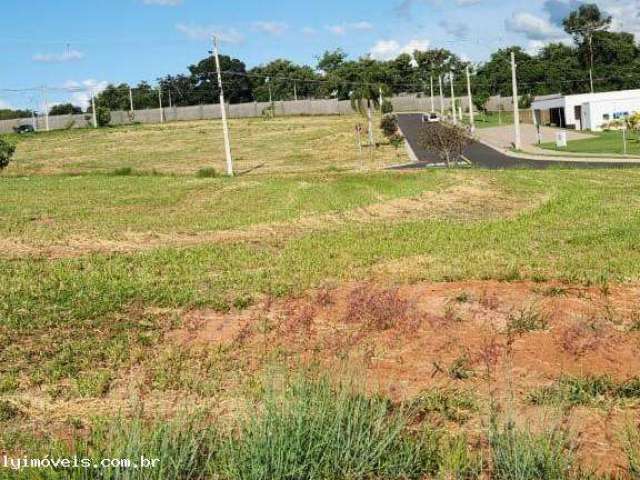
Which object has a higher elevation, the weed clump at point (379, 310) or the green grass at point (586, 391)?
the weed clump at point (379, 310)

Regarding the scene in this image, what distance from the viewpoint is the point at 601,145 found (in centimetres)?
4891

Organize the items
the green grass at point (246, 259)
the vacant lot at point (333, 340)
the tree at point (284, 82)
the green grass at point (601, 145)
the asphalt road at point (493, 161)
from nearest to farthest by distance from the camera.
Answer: the vacant lot at point (333, 340)
the green grass at point (246, 259)
the asphalt road at point (493, 161)
the green grass at point (601, 145)
the tree at point (284, 82)

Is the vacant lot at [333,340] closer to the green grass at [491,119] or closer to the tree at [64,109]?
the green grass at [491,119]

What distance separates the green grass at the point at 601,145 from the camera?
43250 millimetres

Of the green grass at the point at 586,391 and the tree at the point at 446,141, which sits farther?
the tree at the point at 446,141

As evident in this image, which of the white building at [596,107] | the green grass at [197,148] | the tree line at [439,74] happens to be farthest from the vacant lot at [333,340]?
the tree line at [439,74]

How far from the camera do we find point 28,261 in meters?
13.4

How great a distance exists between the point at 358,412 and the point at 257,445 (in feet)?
2.34

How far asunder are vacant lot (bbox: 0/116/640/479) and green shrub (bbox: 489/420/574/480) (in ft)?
0.05

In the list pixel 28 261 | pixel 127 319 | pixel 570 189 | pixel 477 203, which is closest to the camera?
pixel 127 319

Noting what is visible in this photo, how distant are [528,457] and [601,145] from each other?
48.1 metres

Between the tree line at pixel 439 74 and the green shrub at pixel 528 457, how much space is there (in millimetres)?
90543

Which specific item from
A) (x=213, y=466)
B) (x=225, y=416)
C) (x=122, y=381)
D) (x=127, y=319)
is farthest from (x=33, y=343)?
(x=213, y=466)

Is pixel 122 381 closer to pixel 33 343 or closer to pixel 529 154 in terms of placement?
pixel 33 343
